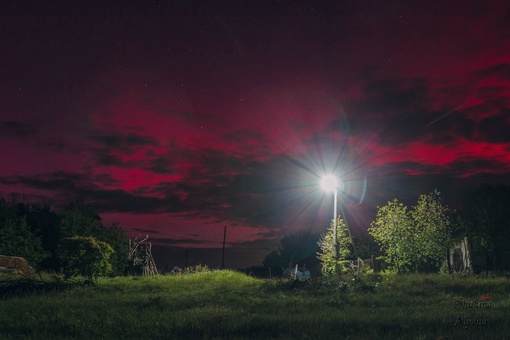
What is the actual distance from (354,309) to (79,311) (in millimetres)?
8994

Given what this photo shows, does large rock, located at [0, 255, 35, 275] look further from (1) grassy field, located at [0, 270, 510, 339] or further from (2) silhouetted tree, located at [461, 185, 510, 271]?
(2) silhouetted tree, located at [461, 185, 510, 271]

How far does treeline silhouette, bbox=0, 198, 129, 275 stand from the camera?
39531 mm

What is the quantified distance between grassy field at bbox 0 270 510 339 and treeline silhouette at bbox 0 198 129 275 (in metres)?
18.8

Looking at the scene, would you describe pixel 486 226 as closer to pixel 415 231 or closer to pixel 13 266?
pixel 415 231

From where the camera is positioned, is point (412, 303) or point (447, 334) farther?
point (412, 303)

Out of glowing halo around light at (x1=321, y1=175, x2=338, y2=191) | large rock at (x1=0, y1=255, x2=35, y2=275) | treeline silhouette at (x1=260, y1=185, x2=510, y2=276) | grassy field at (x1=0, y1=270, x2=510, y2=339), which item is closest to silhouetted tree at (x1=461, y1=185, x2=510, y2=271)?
treeline silhouette at (x1=260, y1=185, x2=510, y2=276)

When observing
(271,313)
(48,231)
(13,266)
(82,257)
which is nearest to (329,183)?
(271,313)

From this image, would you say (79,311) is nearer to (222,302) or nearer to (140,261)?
(222,302)

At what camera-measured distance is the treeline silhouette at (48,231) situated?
3953 centimetres

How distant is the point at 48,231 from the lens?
46406 mm

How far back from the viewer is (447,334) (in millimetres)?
10648

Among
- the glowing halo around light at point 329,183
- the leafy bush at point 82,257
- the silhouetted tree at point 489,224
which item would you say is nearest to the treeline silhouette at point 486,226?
the silhouetted tree at point 489,224

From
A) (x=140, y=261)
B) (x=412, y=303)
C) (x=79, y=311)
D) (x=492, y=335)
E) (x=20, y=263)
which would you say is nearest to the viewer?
(x=492, y=335)

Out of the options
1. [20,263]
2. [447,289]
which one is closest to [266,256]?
[20,263]
